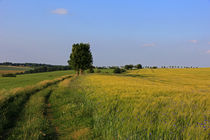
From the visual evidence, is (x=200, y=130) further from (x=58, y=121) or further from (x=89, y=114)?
(x=58, y=121)

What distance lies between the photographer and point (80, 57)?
4878 centimetres

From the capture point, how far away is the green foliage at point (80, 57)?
48578 millimetres

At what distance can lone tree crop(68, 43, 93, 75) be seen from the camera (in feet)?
159

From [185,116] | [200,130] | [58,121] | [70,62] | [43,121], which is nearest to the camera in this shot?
[200,130]

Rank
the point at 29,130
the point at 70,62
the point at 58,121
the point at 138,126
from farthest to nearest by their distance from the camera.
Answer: the point at 70,62
the point at 58,121
the point at 29,130
the point at 138,126

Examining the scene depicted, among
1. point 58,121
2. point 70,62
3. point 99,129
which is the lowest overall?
point 58,121

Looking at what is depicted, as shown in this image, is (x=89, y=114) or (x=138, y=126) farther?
(x=89, y=114)

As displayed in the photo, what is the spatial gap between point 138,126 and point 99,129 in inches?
52.6

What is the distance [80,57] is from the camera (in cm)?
4878

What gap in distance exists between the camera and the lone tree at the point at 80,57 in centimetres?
4859

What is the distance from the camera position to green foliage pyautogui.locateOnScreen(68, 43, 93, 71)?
4858 centimetres

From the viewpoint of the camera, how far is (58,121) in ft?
19.0

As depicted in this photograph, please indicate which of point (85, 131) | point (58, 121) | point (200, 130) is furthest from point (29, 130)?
point (200, 130)

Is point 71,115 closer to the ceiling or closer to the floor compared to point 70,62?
closer to the floor
